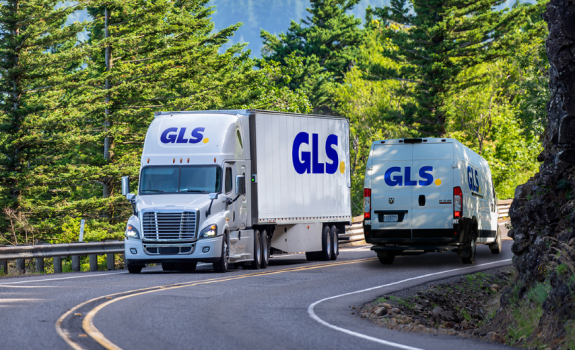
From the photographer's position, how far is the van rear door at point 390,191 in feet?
58.2

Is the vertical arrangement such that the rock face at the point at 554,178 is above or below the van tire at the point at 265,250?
above

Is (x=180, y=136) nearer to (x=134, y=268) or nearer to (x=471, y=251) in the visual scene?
(x=134, y=268)

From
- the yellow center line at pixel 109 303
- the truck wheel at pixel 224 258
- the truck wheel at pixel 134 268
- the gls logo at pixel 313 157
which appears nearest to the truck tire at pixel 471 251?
the yellow center line at pixel 109 303

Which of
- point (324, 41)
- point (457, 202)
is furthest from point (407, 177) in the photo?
point (324, 41)

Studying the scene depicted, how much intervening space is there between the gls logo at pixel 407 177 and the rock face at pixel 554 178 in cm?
343

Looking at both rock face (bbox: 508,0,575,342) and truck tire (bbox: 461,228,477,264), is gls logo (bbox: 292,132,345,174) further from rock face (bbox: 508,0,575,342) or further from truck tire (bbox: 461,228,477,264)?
rock face (bbox: 508,0,575,342)

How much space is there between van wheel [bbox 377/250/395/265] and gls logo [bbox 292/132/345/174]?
3.40 m

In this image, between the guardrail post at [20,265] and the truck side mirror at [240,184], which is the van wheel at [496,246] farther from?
the guardrail post at [20,265]

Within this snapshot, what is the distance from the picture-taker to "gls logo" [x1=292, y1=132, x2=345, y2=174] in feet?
68.6

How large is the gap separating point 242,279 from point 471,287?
5007 mm

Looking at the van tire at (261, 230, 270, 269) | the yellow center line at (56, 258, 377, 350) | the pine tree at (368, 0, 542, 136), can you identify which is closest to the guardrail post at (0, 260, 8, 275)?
the yellow center line at (56, 258, 377, 350)

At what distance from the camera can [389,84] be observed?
5703 centimetres

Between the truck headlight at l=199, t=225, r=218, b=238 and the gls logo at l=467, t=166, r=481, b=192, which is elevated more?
the gls logo at l=467, t=166, r=481, b=192

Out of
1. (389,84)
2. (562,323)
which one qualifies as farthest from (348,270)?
(389,84)
